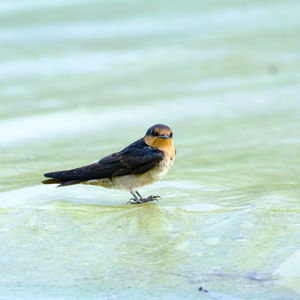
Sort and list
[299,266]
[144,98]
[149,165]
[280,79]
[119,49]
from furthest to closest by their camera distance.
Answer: [119,49] → [280,79] → [144,98] → [149,165] → [299,266]

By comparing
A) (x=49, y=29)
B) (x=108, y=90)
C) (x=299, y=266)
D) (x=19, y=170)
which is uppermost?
(x=49, y=29)

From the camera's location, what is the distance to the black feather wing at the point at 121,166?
407 centimetres

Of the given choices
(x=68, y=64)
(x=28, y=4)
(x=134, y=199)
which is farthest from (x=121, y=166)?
(x=28, y=4)

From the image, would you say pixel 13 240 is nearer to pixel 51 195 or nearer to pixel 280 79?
pixel 51 195

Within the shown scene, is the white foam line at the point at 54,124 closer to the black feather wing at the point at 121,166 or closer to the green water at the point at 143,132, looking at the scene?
the green water at the point at 143,132

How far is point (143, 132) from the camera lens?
20.3ft

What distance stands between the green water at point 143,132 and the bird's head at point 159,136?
293 mm

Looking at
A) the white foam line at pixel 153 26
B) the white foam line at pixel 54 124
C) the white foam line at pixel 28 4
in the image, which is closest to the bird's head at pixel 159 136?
the white foam line at pixel 54 124

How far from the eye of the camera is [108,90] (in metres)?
7.09

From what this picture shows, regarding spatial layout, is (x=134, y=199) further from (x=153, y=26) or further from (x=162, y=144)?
(x=153, y=26)

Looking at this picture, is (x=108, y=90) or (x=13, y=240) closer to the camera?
(x=13, y=240)

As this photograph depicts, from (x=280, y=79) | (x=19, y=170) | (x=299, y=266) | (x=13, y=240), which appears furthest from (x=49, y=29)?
(x=299, y=266)

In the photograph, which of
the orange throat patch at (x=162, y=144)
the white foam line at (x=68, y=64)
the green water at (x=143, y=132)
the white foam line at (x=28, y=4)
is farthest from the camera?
the white foam line at (x=28, y=4)

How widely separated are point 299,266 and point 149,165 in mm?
1199
